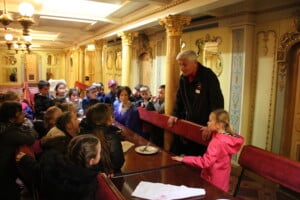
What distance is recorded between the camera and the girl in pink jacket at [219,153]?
7.55 ft

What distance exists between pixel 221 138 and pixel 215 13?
12.2 ft

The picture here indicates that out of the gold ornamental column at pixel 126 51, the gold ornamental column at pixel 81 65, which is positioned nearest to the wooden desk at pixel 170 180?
the gold ornamental column at pixel 126 51

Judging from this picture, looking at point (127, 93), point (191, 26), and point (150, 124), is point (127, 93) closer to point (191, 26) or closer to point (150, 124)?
point (150, 124)

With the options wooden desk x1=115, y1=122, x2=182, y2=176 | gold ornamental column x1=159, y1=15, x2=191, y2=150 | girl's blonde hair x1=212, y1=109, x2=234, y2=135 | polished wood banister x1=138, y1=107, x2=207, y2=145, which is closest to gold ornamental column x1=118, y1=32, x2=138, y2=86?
gold ornamental column x1=159, y1=15, x2=191, y2=150

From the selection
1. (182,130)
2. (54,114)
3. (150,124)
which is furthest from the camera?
(150,124)

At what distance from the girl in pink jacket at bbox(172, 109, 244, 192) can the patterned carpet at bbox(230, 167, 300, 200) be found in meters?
1.94

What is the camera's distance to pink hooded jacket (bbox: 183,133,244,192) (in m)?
2.29

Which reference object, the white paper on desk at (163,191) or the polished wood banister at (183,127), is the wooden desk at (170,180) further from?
the polished wood banister at (183,127)

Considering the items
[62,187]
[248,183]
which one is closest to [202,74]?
[62,187]

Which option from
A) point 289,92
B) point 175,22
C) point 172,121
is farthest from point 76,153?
point 289,92

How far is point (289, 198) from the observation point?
416cm

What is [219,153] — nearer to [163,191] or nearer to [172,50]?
[163,191]

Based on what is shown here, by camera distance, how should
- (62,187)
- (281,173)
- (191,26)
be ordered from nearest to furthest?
(62,187)
(281,173)
(191,26)

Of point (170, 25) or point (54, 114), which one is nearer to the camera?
→ point (54, 114)
